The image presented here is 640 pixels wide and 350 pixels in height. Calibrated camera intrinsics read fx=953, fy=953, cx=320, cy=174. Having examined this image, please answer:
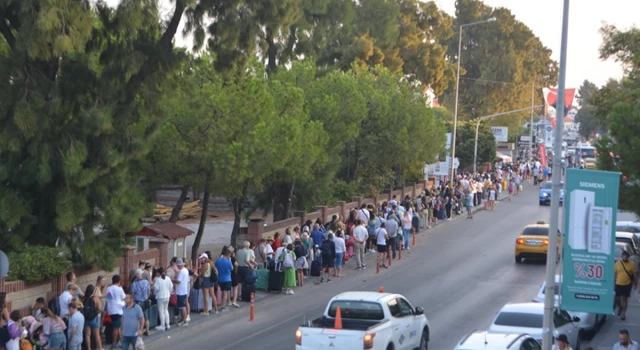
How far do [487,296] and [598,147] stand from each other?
26.9 ft

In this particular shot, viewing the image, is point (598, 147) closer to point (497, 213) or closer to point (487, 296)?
point (487, 296)

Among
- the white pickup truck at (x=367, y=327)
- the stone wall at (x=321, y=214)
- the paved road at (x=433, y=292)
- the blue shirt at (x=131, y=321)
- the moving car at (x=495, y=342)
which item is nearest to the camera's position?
the moving car at (x=495, y=342)

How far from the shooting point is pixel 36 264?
19.5m

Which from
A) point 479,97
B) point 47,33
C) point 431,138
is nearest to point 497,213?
point 431,138

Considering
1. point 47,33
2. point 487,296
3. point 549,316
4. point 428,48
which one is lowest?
point 487,296

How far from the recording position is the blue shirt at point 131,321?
18234mm

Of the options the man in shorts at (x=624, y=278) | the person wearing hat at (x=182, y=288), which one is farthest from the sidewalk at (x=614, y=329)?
the person wearing hat at (x=182, y=288)

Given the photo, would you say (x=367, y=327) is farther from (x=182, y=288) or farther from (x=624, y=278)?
(x=624, y=278)

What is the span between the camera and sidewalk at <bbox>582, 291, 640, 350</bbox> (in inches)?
835

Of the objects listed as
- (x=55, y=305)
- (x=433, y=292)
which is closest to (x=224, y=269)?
(x=55, y=305)

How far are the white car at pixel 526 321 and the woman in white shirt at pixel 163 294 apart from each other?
7.21 m

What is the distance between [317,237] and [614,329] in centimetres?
1068

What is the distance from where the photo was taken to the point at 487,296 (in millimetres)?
26875

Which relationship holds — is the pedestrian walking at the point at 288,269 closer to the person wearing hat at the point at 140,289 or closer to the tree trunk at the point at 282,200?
the person wearing hat at the point at 140,289
